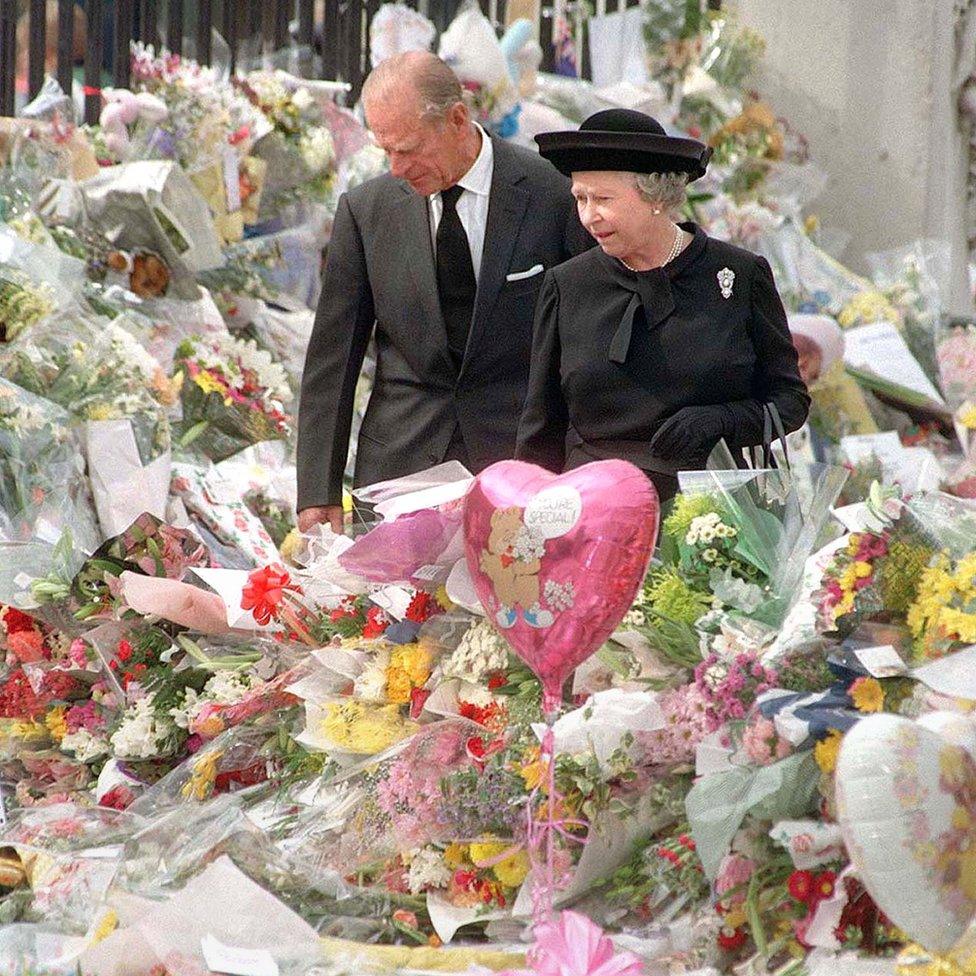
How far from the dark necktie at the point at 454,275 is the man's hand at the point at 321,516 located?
1.44 ft

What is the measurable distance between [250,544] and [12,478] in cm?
76

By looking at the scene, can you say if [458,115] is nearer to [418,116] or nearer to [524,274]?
[418,116]

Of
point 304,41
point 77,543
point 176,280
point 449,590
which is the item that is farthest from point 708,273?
point 304,41

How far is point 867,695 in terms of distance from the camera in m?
2.64

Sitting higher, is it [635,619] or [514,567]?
[514,567]

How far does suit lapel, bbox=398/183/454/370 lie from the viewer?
13.1ft

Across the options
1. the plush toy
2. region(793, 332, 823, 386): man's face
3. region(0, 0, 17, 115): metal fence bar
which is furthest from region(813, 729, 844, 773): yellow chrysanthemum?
region(0, 0, 17, 115): metal fence bar

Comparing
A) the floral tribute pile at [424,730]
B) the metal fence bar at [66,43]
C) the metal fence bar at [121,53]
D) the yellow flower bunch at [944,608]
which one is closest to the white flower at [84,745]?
the floral tribute pile at [424,730]

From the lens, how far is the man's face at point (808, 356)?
21.8 feet

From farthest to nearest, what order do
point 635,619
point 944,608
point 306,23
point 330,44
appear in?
point 330,44, point 306,23, point 635,619, point 944,608

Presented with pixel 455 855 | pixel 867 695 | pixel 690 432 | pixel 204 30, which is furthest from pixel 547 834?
pixel 204 30

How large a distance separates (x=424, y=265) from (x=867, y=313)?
3788mm

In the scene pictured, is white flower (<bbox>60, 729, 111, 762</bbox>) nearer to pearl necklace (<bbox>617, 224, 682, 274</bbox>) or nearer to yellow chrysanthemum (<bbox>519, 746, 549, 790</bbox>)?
yellow chrysanthemum (<bbox>519, 746, 549, 790</bbox>)

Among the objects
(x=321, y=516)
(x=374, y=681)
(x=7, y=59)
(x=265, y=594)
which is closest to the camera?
(x=374, y=681)
